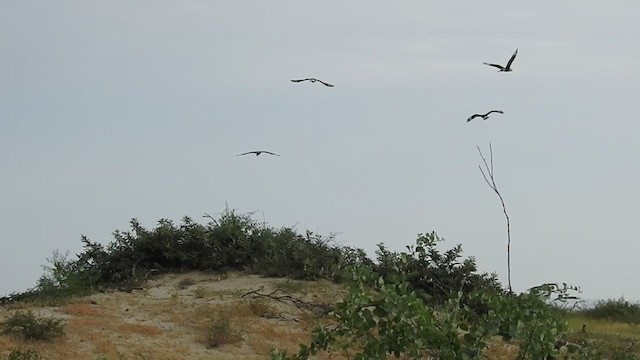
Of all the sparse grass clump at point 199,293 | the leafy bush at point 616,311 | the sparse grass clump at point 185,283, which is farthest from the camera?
the leafy bush at point 616,311

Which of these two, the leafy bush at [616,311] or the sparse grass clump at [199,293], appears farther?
the leafy bush at [616,311]

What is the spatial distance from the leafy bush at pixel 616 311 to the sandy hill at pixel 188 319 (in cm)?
1021

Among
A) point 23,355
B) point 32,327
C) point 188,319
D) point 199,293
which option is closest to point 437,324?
point 23,355

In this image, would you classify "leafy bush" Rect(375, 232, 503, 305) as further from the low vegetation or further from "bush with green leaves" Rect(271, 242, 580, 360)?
"bush with green leaves" Rect(271, 242, 580, 360)

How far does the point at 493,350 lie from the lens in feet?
48.4

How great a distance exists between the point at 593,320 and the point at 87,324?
13621 mm

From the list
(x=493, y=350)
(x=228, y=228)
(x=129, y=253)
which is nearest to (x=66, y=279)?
(x=129, y=253)

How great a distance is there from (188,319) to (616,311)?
1423 cm

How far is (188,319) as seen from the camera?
602 inches

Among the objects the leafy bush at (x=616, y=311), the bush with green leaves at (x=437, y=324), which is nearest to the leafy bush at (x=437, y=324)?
the bush with green leaves at (x=437, y=324)

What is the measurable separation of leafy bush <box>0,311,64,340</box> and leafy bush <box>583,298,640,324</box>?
1556cm

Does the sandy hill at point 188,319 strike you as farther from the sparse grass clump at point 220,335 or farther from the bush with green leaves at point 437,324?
the bush with green leaves at point 437,324

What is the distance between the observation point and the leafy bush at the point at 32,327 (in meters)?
13.4

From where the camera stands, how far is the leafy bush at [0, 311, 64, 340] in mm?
13406
